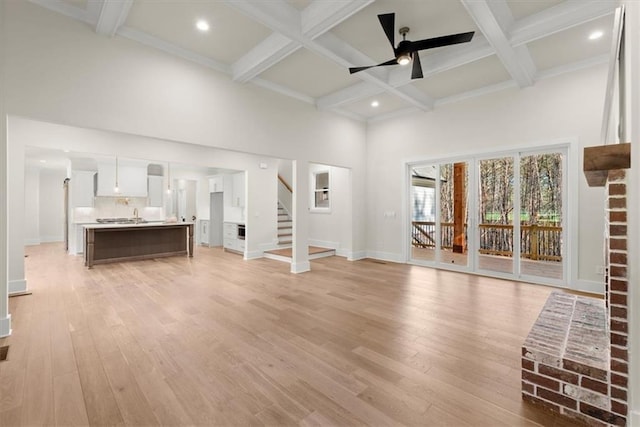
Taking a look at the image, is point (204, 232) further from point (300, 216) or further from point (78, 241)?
point (300, 216)

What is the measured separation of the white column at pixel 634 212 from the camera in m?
1.36

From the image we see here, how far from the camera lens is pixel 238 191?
26.7 ft

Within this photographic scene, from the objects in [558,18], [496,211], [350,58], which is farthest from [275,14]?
[496,211]

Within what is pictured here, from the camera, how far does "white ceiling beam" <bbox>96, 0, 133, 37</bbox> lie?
3.03 meters

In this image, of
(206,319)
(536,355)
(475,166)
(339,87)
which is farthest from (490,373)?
(339,87)

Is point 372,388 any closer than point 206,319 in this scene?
Yes

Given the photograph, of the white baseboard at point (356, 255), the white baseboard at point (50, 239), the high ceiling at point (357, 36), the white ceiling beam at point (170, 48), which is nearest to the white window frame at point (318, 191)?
the white baseboard at point (356, 255)

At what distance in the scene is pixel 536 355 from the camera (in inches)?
73.8

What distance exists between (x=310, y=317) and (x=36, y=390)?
91.6 inches

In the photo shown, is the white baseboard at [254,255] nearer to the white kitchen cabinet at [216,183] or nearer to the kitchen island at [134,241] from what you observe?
the kitchen island at [134,241]

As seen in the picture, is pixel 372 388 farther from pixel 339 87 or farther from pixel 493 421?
pixel 339 87

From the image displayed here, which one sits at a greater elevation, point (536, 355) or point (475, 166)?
point (475, 166)

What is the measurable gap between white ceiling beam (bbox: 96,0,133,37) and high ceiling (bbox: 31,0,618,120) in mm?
10

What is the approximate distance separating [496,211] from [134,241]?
27.4 feet
